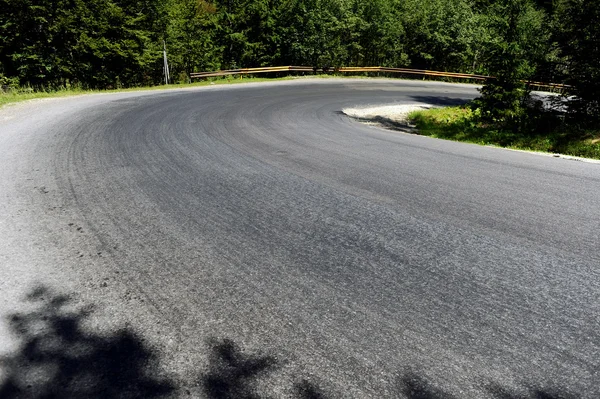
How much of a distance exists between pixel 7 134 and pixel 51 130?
0.78 m

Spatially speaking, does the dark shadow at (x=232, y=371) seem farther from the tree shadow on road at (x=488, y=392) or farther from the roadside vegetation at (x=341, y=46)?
the roadside vegetation at (x=341, y=46)

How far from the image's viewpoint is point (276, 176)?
5.38 meters

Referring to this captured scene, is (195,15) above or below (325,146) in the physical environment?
above

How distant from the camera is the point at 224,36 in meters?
37.2

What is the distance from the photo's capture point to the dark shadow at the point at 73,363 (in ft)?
6.29

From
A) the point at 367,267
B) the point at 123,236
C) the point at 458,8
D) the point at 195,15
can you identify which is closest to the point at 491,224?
the point at 367,267

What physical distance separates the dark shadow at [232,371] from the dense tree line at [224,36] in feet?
47.0

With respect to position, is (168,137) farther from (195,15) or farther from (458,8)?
(458,8)

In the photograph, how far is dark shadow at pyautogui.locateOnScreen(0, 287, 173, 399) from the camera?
6.29ft

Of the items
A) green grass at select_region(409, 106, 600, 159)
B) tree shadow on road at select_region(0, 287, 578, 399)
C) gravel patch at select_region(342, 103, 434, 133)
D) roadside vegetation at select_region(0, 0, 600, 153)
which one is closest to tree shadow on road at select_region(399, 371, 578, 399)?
tree shadow on road at select_region(0, 287, 578, 399)

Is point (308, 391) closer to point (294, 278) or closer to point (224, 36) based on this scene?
point (294, 278)

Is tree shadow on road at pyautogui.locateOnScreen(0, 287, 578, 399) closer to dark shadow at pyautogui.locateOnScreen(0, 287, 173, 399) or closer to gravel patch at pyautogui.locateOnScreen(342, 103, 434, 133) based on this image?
dark shadow at pyautogui.locateOnScreen(0, 287, 173, 399)

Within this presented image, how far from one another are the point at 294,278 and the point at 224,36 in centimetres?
3883

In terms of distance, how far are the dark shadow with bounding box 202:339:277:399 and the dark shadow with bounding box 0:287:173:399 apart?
23 cm
